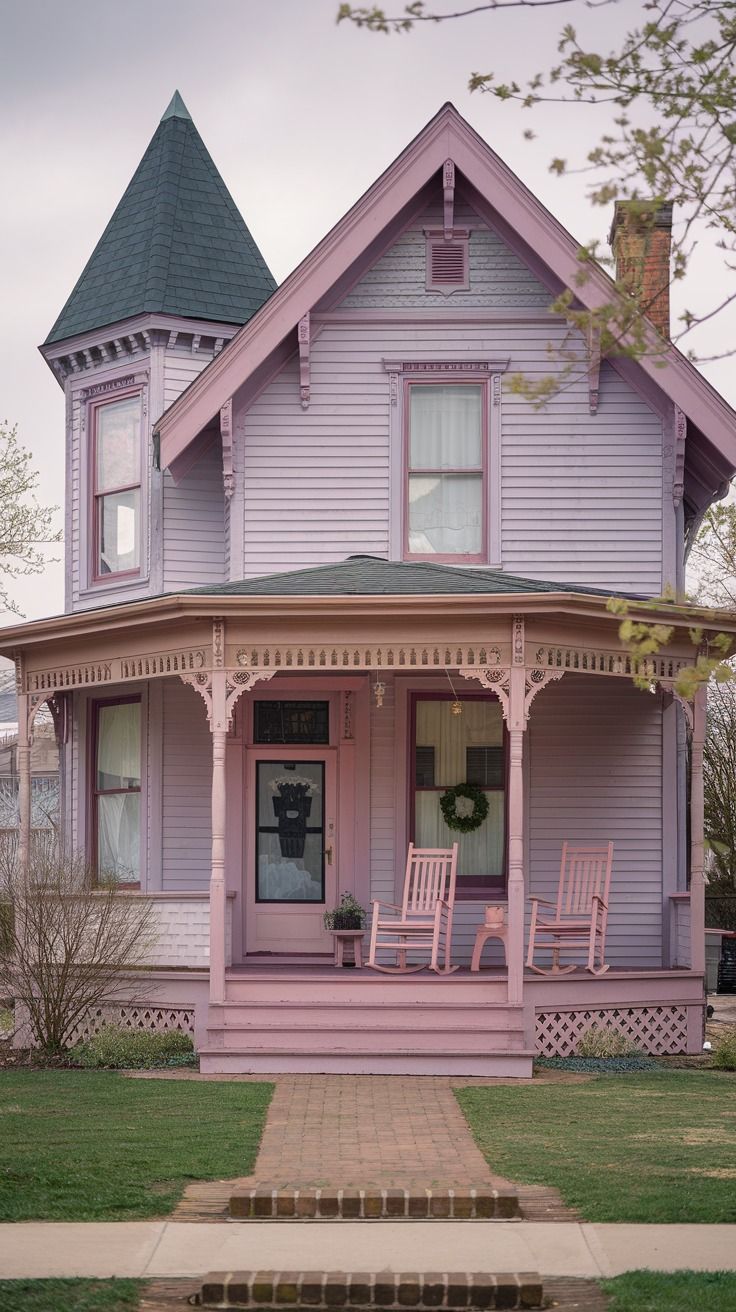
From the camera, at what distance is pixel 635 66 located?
602 centimetres

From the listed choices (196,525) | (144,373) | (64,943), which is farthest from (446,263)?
(64,943)

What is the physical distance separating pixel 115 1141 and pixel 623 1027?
237 inches

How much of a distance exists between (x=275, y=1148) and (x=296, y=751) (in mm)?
6759

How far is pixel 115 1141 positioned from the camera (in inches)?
365

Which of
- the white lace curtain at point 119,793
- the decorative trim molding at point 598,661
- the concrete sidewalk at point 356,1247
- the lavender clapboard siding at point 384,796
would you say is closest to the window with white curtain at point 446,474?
the lavender clapboard siding at point 384,796

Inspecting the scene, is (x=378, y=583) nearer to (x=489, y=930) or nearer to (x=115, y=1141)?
(x=489, y=930)

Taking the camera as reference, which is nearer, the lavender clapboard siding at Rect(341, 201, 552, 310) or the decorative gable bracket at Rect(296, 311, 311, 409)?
the decorative gable bracket at Rect(296, 311, 311, 409)

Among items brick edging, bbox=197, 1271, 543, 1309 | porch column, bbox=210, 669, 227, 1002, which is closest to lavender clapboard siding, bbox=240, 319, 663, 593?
porch column, bbox=210, 669, 227, 1002

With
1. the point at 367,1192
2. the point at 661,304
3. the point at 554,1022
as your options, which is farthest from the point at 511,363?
the point at 367,1192

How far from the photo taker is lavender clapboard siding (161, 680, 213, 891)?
52.0ft

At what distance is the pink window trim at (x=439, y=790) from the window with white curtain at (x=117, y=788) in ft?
9.06

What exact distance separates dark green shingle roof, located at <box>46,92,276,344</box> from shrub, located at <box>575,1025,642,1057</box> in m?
8.24

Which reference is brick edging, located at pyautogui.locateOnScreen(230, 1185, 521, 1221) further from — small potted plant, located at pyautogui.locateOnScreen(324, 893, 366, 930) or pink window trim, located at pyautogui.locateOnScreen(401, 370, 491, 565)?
pink window trim, located at pyautogui.locateOnScreen(401, 370, 491, 565)

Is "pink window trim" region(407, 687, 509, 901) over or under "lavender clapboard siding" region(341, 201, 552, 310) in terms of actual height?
under
